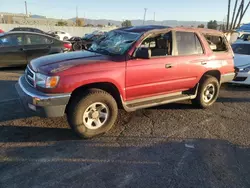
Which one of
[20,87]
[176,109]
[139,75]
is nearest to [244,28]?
[176,109]

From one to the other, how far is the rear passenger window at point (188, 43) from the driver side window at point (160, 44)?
216 millimetres

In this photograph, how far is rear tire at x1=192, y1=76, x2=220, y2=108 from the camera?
510 centimetres

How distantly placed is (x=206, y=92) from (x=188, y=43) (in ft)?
4.26

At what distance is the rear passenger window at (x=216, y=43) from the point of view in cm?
518

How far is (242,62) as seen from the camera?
7.55m

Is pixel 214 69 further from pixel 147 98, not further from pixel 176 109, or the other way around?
pixel 147 98

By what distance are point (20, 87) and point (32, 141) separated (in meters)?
0.94

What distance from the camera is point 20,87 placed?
383 cm

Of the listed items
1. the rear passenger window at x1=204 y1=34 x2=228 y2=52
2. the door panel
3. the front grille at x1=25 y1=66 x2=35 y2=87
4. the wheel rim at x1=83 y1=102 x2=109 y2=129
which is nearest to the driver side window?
the door panel

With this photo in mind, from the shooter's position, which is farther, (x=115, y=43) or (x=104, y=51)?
(x=115, y=43)

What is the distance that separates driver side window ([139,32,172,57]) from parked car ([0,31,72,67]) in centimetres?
566

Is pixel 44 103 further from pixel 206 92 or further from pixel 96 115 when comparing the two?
pixel 206 92

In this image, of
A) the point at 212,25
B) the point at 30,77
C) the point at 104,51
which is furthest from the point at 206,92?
the point at 212,25

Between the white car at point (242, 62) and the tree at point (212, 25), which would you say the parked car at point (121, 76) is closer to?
the white car at point (242, 62)
